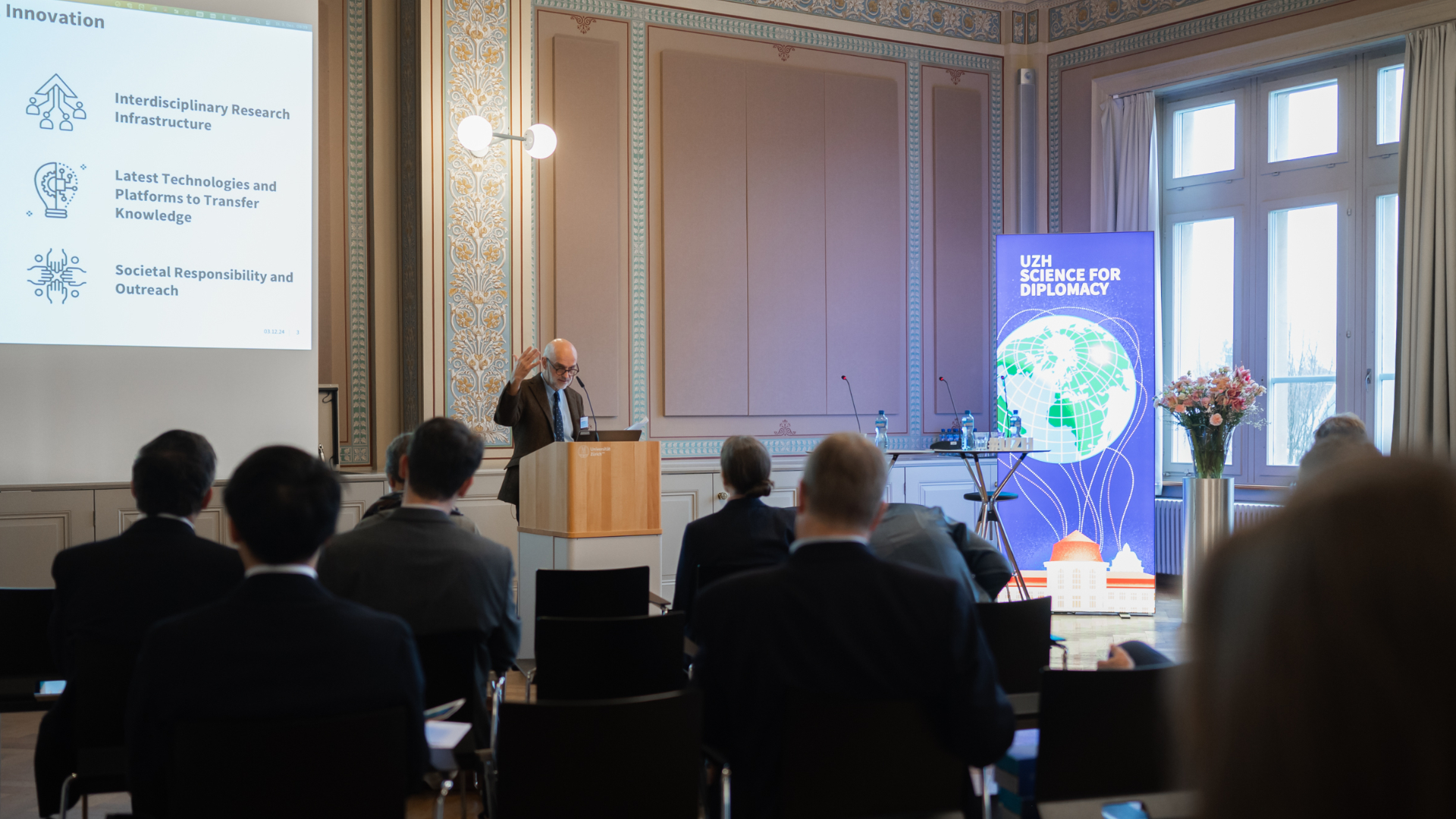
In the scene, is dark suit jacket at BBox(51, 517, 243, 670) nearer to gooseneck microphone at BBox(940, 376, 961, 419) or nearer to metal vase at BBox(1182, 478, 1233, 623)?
metal vase at BBox(1182, 478, 1233, 623)

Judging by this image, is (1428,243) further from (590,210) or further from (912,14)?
(590,210)

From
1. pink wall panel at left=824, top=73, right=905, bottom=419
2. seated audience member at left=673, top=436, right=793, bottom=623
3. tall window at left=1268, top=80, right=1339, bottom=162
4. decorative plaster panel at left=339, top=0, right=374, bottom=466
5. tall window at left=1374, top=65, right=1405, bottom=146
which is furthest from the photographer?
pink wall panel at left=824, top=73, right=905, bottom=419

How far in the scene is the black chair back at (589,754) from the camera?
1.93m

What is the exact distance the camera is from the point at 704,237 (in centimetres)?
736

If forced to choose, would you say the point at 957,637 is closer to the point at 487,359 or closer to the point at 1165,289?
the point at 487,359

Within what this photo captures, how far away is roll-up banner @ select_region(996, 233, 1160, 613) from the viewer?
6.89 metres

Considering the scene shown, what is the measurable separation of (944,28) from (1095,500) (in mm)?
3770

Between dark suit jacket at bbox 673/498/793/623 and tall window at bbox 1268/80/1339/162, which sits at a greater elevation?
tall window at bbox 1268/80/1339/162

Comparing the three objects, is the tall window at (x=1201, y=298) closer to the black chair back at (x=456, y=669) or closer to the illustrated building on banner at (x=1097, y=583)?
the illustrated building on banner at (x=1097, y=583)

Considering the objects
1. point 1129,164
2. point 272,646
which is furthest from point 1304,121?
point 272,646

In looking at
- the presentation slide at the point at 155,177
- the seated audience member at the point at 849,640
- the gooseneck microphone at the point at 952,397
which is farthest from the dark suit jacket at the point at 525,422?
the seated audience member at the point at 849,640

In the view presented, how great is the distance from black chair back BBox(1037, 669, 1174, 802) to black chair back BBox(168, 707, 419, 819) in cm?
122

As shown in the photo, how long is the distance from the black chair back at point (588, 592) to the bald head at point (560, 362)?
217 centimetres

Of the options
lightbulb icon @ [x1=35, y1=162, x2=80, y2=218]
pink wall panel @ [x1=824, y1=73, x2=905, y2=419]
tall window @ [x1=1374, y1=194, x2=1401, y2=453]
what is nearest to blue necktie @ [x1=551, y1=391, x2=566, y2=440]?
lightbulb icon @ [x1=35, y1=162, x2=80, y2=218]
